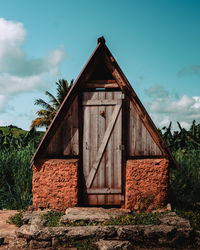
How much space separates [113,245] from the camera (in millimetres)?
5195

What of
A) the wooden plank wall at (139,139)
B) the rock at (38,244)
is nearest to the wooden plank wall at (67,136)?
the wooden plank wall at (139,139)

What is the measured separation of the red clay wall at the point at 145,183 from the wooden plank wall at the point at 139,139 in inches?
9.1

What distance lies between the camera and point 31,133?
1407 centimetres

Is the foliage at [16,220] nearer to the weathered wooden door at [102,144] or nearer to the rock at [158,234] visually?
the weathered wooden door at [102,144]

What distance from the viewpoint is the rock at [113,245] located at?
16.8 feet

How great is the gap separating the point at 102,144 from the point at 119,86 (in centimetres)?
156

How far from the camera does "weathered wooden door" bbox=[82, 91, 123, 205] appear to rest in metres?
6.83

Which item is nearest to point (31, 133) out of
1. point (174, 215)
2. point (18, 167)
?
point (18, 167)

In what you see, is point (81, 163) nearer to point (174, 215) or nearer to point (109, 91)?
point (109, 91)

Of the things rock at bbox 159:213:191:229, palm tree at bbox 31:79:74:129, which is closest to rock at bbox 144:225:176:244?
rock at bbox 159:213:191:229

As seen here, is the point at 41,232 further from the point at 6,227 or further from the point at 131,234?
the point at 131,234

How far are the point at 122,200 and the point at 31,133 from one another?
846 centimetres

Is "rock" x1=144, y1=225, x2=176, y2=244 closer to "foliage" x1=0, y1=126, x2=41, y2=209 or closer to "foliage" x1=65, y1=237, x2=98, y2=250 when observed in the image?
"foliage" x1=65, y1=237, x2=98, y2=250

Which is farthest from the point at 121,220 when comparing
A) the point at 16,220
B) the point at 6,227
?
the point at 6,227
